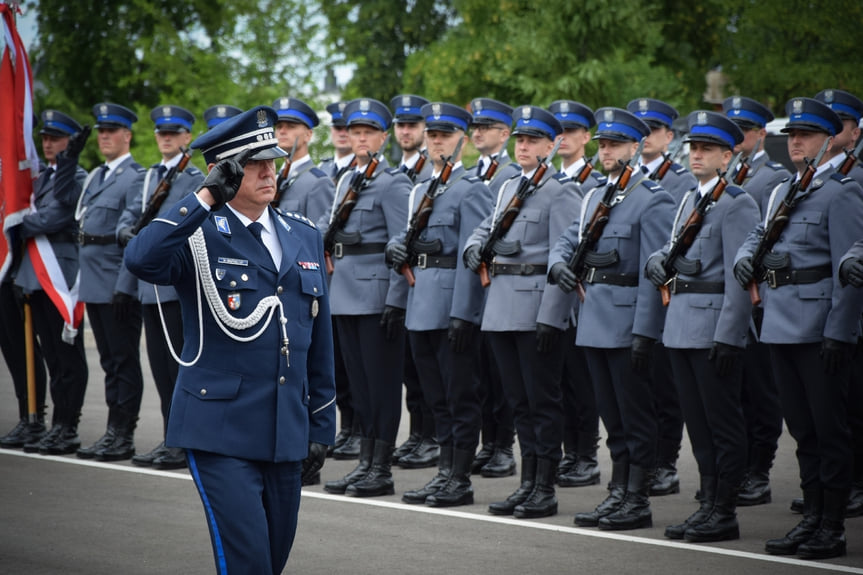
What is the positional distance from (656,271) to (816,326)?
949mm

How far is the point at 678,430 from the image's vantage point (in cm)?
884

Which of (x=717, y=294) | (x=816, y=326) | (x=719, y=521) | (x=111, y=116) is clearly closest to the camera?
(x=816, y=326)

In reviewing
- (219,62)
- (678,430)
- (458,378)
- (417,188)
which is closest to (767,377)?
(678,430)

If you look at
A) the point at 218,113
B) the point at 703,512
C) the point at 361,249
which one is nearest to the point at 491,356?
the point at 361,249

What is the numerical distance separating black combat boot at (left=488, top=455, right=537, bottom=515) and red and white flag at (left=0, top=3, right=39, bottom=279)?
447 cm

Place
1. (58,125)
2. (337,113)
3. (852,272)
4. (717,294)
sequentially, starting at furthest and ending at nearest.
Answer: (337,113), (58,125), (717,294), (852,272)

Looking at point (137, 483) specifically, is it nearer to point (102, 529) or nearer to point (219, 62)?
point (102, 529)

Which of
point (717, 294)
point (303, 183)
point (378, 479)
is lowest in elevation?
point (378, 479)

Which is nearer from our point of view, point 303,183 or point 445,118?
point 445,118

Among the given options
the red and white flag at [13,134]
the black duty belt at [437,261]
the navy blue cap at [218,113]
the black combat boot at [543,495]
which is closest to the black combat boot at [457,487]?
the black combat boot at [543,495]

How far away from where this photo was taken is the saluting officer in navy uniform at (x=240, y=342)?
14.9 ft

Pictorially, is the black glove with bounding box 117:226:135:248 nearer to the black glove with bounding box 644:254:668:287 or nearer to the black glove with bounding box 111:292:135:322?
the black glove with bounding box 111:292:135:322

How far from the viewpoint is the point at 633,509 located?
295 inches

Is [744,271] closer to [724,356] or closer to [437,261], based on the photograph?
[724,356]
